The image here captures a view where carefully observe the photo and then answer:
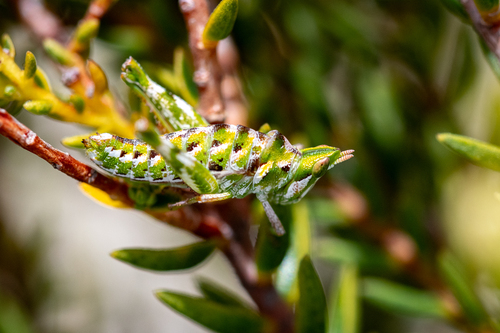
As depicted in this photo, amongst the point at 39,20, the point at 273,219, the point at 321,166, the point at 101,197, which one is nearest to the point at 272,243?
the point at 273,219

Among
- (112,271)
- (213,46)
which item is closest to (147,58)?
(213,46)

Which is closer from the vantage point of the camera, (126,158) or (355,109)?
(126,158)

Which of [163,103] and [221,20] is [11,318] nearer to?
[163,103]

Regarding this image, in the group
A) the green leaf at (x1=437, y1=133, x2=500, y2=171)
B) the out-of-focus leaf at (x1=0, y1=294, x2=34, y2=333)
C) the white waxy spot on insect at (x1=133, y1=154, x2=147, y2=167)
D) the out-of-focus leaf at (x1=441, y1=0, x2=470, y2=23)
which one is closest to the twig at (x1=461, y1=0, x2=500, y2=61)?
the out-of-focus leaf at (x1=441, y1=0, x2=470, y2=23)

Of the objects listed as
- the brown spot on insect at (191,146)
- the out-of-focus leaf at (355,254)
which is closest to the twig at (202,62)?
the brown spot on insect at (191,146)

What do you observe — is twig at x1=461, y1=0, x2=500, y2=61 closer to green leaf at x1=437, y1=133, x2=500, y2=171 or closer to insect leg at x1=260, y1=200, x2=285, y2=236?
green leaf at x1=437, y1=133, x2=500, y2=171

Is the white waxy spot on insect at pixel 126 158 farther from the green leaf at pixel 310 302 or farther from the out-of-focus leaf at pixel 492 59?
the out-of-focus leaf at pixel 492 59

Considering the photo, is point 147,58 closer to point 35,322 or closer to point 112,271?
point 35,322
